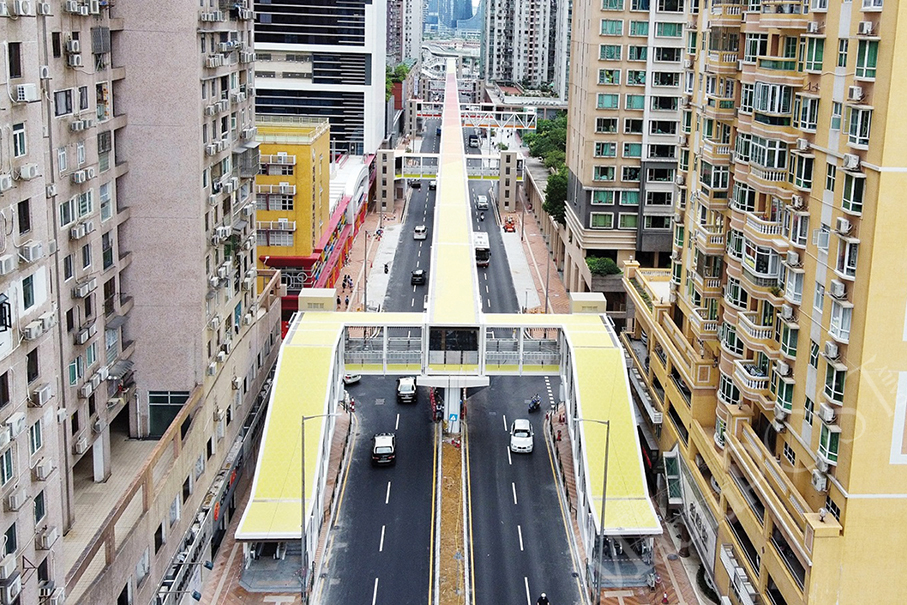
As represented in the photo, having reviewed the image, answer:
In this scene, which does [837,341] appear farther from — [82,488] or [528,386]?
[528,386]

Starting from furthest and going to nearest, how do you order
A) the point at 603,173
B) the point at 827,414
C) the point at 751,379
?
the point at 603,173
the point at 751,379
the point at 827,414

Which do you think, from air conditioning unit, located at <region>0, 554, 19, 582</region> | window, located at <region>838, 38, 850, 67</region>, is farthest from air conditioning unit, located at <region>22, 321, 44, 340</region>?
window, located at <region>838, 38, 850, 67</region>

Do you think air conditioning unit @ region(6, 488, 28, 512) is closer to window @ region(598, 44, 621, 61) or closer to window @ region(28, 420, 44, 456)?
window @ region(28, 420, 44, 456)

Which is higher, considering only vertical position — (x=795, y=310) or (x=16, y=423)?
(x=795, y=310)

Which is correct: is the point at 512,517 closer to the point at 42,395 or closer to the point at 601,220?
the point at 42,395

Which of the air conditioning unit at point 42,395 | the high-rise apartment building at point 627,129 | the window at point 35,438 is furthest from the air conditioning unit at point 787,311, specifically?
the high-rise apartment building at point 627,129

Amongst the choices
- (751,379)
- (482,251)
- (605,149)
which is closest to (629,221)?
(605,149)

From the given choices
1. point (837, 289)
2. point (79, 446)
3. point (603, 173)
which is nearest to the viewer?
point (837, 289)
